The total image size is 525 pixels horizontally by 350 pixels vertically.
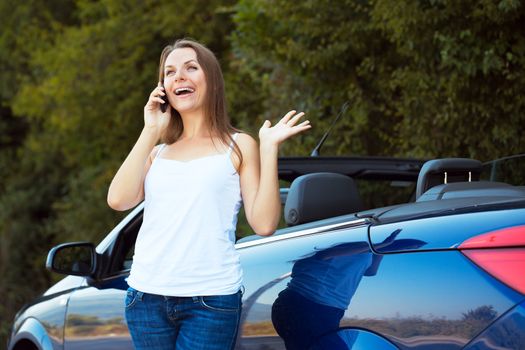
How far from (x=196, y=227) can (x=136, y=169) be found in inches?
12.5

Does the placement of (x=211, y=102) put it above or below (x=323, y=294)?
above

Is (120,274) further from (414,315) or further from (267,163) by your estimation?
(414,315)

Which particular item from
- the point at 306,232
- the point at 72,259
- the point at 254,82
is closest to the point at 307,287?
the point at 306,232

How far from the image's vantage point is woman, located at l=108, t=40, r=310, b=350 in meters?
3.15

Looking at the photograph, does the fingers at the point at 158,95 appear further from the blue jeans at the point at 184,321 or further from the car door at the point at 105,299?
the car door at the point at 105,299

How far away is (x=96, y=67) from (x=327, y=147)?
30.4 feet

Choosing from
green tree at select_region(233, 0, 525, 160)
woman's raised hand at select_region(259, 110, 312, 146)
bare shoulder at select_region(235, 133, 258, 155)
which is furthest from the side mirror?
green tree at select_region(233, 0, 525, 160)

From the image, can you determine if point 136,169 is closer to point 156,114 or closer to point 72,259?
point 156,114

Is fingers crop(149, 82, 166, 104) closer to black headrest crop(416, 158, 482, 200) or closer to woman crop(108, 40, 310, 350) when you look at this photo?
woman crop(108, 40, 310, 350)

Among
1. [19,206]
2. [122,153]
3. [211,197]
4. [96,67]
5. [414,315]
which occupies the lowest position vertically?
[19,206]

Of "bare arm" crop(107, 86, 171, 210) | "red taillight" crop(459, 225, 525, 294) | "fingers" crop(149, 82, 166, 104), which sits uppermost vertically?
"fingers" crop(149, 82, 166, 104)

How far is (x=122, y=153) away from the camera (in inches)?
778

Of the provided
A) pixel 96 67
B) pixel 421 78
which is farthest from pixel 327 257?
pixel 96 67

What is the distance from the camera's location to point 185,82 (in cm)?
343
